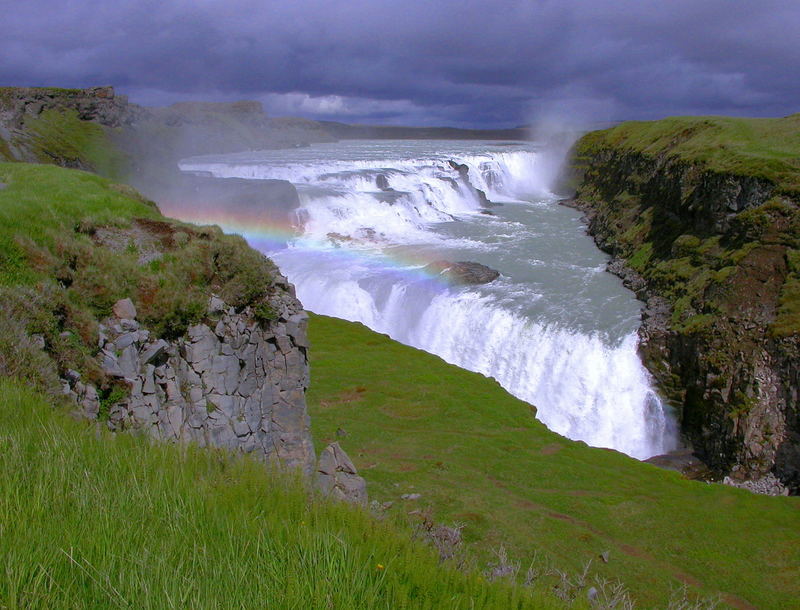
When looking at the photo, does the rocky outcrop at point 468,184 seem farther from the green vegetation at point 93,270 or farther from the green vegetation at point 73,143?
the green vegetation at point 93,270

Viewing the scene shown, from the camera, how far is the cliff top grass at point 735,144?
3603cm

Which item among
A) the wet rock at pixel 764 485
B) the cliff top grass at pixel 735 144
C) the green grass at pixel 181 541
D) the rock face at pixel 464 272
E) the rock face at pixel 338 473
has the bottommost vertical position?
the wet rock at pixel 764 485

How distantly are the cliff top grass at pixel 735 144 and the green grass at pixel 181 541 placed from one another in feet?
124

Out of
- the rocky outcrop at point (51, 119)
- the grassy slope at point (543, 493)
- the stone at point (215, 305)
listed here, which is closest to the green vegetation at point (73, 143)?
the rocky outcrop at point (51, 119)

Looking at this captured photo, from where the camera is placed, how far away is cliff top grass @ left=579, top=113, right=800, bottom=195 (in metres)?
36.0

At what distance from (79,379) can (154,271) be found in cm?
347

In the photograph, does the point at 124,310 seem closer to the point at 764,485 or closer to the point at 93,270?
the point at 93,270

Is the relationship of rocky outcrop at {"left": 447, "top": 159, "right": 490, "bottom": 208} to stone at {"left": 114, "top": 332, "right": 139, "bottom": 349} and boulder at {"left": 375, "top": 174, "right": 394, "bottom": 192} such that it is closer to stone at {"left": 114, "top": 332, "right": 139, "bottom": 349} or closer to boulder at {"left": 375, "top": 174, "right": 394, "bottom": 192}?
boulder at {"left": 375, "top": 174, "right": 394, "bottom": 192}

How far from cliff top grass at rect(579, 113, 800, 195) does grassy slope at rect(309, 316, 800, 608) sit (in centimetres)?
2319

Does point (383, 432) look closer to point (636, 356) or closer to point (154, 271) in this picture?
point (154, 271)

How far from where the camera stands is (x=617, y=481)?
1934 cm

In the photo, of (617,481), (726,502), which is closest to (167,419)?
(617,481)

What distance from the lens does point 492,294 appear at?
36938mm

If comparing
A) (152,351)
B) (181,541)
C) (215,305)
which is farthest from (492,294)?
(181,541)
